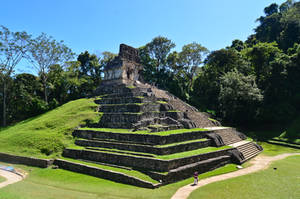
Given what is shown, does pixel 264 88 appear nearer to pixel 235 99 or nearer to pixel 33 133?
pixel 235 99

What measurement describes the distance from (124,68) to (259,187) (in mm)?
20295

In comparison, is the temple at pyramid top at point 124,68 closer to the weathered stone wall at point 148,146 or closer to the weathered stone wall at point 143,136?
the weathered stone wall at point 143,136

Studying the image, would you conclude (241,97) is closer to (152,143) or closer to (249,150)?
(249,150)

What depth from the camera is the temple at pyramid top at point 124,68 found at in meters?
25.3

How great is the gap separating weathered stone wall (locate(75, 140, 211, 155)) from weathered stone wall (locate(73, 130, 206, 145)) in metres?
0.59

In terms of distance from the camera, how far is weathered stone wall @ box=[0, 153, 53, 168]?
1280 cm

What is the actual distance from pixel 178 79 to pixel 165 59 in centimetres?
582

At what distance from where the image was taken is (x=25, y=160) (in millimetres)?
13484

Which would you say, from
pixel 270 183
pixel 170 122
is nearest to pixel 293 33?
pixel 170 122

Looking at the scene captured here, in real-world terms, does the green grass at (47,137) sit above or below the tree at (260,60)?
below

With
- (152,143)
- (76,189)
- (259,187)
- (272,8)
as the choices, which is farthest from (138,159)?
(272,8)

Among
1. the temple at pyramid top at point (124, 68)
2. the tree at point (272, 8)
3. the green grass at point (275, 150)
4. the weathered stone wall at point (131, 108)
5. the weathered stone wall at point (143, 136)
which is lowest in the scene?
the green grass at point (275, 150)

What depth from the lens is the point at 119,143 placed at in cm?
1283

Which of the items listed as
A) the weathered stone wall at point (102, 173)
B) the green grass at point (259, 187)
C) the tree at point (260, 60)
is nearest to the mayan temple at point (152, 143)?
the weathered stone wall at point (102, 173)
